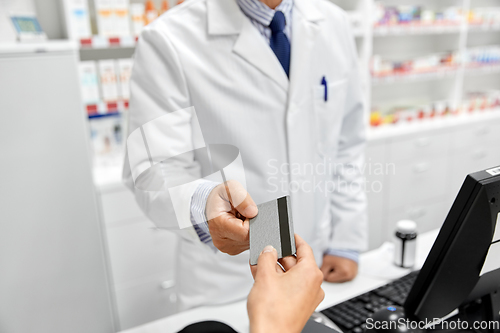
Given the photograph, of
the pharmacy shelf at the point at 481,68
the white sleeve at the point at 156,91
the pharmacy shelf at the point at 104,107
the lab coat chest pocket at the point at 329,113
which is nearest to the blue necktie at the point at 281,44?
the lab coat chest pocket at the point at 329,113

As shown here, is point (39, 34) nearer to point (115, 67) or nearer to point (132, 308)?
point (115, 67)

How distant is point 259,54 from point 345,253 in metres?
0.60

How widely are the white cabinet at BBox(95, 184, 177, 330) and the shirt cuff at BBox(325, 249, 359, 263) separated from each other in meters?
1.06

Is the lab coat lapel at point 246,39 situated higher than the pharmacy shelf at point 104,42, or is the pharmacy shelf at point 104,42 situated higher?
the pharmacy shelf at point 104,42

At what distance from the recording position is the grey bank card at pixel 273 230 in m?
0.49

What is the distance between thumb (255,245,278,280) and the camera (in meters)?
0.44

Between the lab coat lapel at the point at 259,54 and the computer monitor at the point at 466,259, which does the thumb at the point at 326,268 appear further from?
the lab coat lapel at the point at 259,54

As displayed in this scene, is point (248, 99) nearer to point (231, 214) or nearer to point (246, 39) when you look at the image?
point (246, 39)

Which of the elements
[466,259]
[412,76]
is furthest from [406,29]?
[466,259]

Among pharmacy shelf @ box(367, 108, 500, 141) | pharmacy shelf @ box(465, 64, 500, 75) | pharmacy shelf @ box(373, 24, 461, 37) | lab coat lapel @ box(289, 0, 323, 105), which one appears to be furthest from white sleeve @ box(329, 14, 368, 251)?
pharmacy shelf @ box(465, 64, 500, 75)

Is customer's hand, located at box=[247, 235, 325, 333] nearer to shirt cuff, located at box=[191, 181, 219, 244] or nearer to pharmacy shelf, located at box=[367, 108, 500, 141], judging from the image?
shirt cuff, located at box=[191, 181, 219, 244]

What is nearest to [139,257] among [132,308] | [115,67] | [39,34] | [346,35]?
[132,308]

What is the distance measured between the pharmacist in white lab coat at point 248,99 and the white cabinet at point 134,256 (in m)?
0.98

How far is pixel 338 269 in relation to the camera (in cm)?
107
